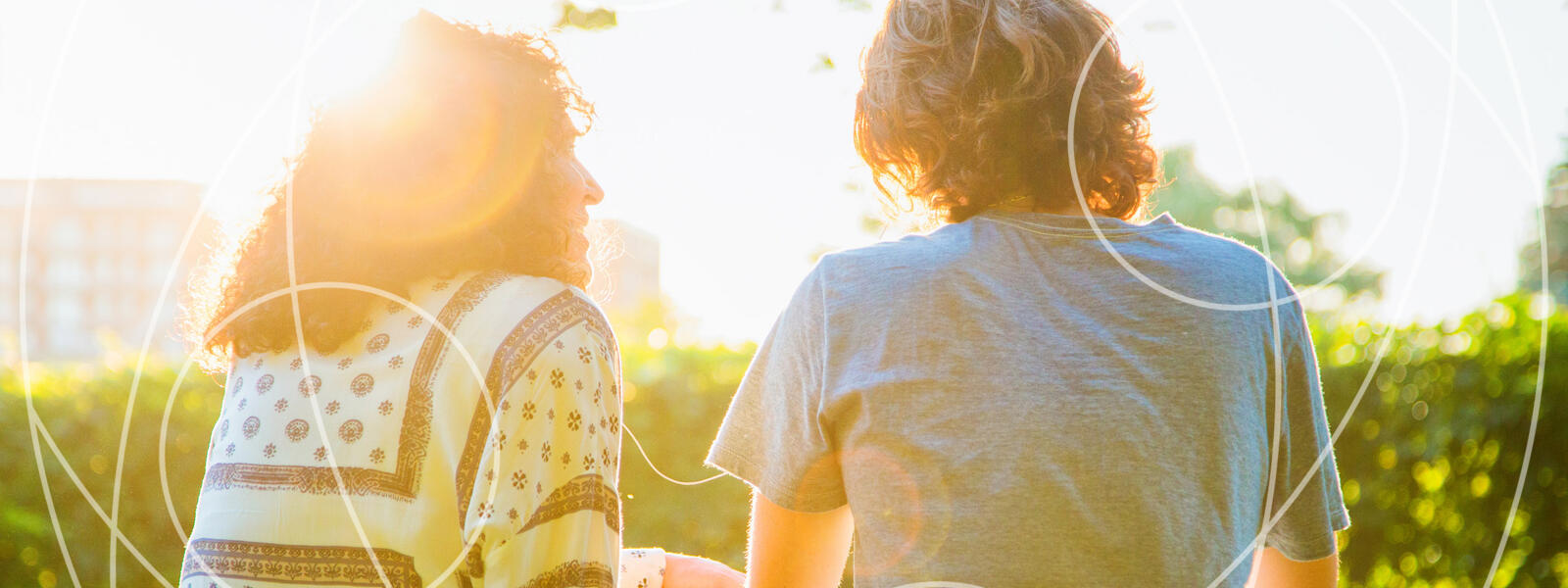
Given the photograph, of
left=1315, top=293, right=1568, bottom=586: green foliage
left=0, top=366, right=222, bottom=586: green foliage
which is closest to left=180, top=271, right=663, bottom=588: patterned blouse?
left=1315, top=293, right=1568, bottom=586: green foliage

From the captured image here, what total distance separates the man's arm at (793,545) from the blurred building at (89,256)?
7029 centimetres

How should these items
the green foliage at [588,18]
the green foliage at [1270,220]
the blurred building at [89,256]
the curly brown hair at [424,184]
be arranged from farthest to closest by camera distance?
the blurred building at [89,256] → the green foliage at [1270,220] → the green foliage at [588,18] → the curly brown hair at [424,184]

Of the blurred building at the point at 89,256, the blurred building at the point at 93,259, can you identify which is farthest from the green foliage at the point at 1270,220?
the blurred building at the point at 89,256

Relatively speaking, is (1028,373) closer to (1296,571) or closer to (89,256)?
(1296,571)

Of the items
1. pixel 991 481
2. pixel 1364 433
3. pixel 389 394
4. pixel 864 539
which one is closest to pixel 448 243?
pixel 389 394

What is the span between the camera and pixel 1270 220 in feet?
134

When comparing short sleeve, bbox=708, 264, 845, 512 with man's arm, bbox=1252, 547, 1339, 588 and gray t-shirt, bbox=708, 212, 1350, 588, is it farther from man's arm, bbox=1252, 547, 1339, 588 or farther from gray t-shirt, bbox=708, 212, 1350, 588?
man's arm, bbox=1252, 547, 1339, 588

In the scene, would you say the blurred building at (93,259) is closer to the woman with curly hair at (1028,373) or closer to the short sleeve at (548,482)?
the short sleeve at (548,482)

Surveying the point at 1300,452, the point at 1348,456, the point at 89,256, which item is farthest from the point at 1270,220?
the point at 89,256

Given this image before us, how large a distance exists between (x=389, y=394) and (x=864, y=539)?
90 centimetres

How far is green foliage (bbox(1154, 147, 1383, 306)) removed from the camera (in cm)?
3459

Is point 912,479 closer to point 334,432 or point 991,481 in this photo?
point 991,481

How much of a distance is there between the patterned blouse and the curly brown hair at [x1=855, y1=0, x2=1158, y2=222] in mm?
681

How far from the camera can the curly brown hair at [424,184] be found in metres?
2.18
